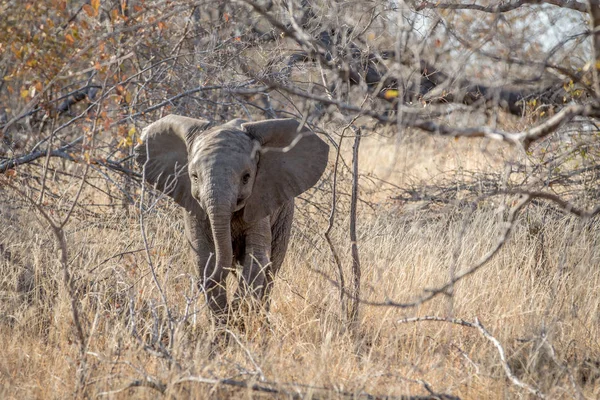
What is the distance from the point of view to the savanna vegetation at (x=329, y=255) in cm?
405

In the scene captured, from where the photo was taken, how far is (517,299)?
5.76 meters

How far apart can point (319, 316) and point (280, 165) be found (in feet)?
3.78

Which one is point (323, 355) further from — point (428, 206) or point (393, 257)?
point (428, 206)

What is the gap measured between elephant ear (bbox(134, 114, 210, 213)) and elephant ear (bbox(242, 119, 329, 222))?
43cm

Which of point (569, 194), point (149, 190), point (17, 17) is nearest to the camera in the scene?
point (17, 17)

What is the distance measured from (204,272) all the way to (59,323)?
105 cm

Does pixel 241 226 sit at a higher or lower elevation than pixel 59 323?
higher

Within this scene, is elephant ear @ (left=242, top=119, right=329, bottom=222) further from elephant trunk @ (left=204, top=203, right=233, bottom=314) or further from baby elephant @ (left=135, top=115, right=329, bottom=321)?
elephant trunk @ (left=204, top=203, right=233, bottom=314)

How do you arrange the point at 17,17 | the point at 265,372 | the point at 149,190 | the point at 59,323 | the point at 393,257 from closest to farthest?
the point at 265,372 → the point at 59,323 → the point at 17,17 → the point at 393,257 → the point at 149,190

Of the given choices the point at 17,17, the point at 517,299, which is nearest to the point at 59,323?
the point at 17,17

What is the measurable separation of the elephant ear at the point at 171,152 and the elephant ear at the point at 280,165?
0.43 metres

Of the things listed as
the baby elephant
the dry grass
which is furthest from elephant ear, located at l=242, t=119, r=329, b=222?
the dry grass

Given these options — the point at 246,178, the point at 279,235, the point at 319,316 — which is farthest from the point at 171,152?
the point at 319,316

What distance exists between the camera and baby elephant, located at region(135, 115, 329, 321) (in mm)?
5316
